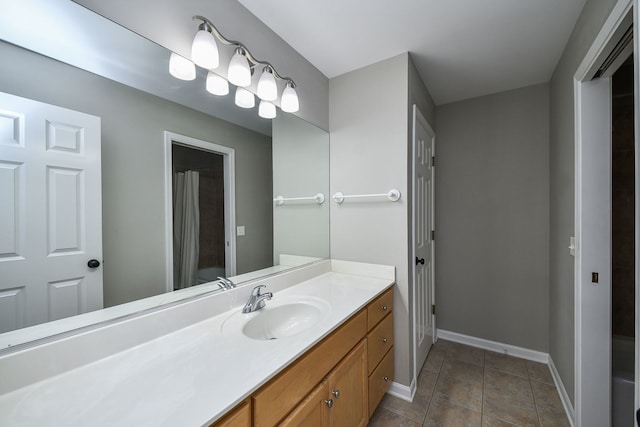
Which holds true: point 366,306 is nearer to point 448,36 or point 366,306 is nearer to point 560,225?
point 560,225

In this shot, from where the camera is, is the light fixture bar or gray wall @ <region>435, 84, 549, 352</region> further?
gray wall @ <region>435, 84, 549, 352</region>

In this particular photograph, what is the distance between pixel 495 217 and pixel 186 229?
2.49 m

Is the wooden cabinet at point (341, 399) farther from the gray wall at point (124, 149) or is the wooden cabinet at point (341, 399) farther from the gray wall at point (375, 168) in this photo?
the gray wall at point (124, 149)

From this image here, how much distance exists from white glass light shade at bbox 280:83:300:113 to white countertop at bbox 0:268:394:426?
4.01ft

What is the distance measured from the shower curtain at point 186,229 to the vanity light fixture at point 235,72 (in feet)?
1.46

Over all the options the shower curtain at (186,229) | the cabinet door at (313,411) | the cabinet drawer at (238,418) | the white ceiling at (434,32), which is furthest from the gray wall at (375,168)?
the cabinet drawer at (238,418)

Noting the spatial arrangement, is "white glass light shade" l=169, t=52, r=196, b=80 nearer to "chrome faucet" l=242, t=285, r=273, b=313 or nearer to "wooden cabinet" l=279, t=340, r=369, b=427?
"chrome faucet" l=242, t=285, r=273, b=313

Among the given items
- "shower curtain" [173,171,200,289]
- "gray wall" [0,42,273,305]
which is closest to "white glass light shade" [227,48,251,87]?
"gray wall" [0,42,273,305]

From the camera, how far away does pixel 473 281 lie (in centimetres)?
237

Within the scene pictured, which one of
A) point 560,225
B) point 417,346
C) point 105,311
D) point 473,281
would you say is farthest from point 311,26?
point 473,281

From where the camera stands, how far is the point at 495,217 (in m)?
2.28

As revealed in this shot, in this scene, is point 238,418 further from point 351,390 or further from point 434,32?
point 434,32

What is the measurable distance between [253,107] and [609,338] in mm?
2234

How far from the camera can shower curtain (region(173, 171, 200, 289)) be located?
108cm
